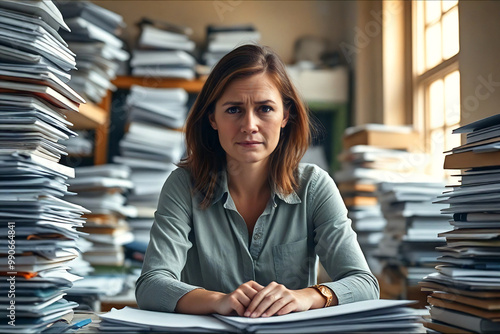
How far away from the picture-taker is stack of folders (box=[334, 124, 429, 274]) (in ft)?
8.71

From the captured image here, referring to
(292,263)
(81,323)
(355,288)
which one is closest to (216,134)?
(292,263)

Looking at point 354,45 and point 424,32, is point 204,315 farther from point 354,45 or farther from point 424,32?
point 354,45

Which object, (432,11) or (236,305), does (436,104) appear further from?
(236,305)

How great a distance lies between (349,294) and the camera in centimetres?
118

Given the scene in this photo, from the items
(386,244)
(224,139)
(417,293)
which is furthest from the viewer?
(386,244)

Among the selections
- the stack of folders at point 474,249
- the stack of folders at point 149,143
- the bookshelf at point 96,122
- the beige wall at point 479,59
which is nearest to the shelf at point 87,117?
the bookshelf at point 96,122

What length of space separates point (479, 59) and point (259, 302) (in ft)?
3.29

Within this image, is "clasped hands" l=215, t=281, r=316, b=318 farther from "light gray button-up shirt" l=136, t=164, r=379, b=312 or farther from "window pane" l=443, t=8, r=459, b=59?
"window pane" l=443, t=8, r=459, b=59

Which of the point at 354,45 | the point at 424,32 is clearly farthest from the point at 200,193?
the point at 354,45

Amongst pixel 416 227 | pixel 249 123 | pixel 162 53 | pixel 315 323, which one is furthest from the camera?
pixel 162 53

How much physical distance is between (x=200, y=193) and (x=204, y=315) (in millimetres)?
513

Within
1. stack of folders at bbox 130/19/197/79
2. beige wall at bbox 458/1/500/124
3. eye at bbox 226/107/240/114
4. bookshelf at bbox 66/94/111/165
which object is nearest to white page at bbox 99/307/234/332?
eye at bbox 226/107/240/114

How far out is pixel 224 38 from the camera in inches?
129

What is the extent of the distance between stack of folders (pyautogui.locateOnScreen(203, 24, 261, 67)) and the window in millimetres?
979
